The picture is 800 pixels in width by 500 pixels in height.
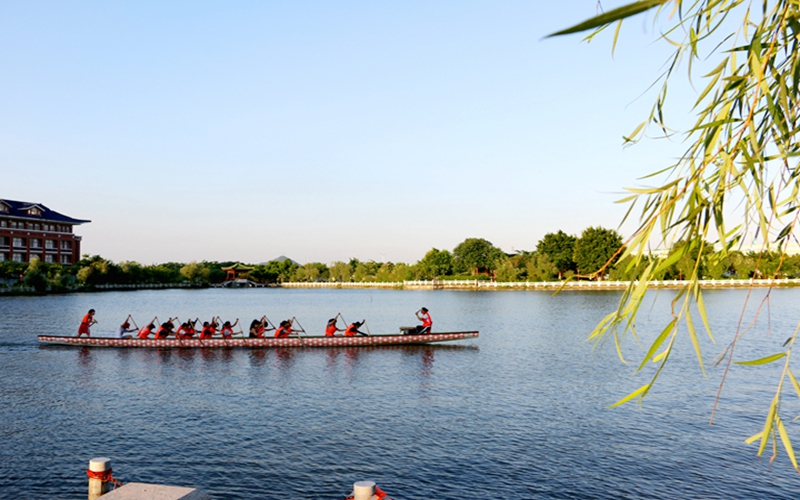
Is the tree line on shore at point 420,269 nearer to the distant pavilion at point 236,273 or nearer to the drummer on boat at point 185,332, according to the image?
the distant pavilion at point 236,273

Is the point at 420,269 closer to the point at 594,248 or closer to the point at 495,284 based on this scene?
the point at 495,284

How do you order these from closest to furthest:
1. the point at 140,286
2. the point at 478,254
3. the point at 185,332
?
the point at 185,332
the point at 140,286
the point at 478,254

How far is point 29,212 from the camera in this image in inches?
3772

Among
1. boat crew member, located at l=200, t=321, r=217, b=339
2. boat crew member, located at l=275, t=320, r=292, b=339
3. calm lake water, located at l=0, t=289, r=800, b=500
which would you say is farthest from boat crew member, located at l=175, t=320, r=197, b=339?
boat crew member, located at l=275, t=320, r=292, b=339

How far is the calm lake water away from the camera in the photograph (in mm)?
11602

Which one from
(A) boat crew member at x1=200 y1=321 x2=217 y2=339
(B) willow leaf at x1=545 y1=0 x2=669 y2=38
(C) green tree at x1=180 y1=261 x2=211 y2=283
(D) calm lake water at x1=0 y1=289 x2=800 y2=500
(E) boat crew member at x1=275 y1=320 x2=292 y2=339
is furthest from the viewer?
(C) green tree at x1=180 y1=261 x2=211 y2=283

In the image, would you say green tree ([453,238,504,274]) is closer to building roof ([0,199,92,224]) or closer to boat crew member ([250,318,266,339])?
building roof ([0,199,92,224])

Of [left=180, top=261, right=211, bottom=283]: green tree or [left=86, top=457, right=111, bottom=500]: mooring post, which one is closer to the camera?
[left=86, top=457, right=111, bottom=500]: mooring post

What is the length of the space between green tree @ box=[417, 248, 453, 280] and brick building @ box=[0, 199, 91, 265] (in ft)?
240

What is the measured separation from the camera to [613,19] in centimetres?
234

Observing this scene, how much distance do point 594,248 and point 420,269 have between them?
4877 cm

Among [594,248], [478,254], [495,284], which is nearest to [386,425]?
[594,248]

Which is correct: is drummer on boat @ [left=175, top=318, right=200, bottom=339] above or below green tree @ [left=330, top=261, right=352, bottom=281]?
below

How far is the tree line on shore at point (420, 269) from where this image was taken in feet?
300
